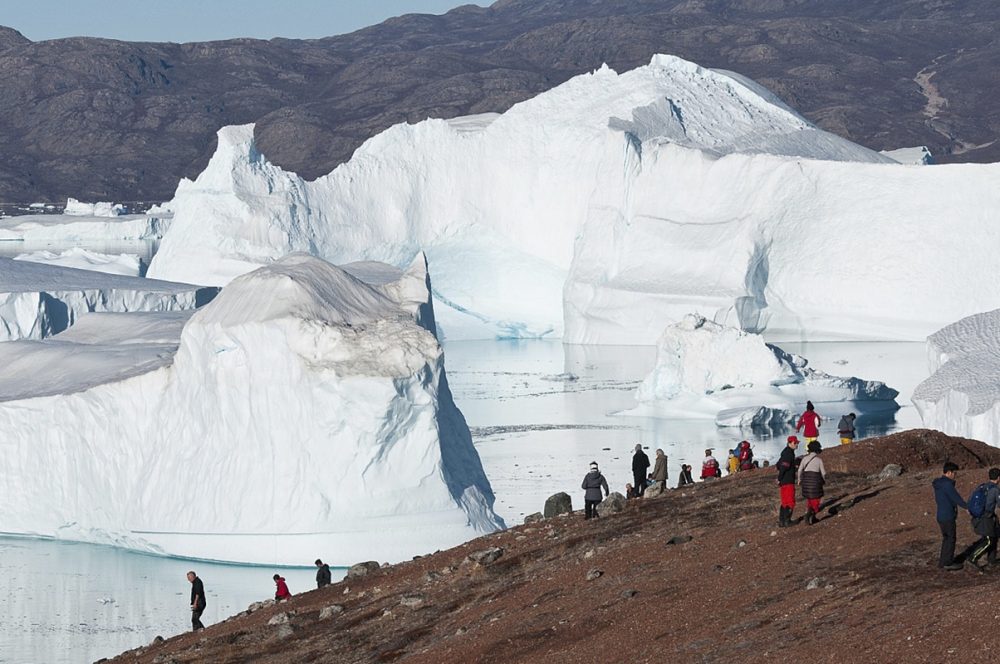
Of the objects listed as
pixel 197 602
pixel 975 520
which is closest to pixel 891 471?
pixel 975 520

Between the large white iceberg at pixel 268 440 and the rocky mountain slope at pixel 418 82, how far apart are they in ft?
320

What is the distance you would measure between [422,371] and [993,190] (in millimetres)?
22870

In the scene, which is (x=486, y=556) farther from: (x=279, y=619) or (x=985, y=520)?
(x=985, y=520)

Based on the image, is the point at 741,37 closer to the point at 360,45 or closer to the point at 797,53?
the point at 797,53

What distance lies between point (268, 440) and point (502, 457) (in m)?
7.75

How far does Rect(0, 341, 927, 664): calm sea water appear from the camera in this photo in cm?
1770

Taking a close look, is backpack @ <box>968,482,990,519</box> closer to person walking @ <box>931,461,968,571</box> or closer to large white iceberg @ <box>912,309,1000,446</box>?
person walking @ <box>931,461,968,571</box>

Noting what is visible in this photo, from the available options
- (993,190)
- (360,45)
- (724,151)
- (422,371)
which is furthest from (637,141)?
(360,45)

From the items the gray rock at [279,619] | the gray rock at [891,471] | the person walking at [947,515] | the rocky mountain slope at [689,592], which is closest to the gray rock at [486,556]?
the rocky mountain slope at [689,592]

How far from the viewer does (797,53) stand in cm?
14475

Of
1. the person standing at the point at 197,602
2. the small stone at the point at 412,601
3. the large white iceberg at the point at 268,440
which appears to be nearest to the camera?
the small stone at the point at 412,601

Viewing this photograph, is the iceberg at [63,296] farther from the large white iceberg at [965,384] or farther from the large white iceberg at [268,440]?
the large white iceberg at [965,384]

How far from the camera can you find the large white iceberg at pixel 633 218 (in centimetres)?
3969

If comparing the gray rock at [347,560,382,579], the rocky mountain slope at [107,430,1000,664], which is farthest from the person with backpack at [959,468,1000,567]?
the gray rock at [347,560,382,579]
